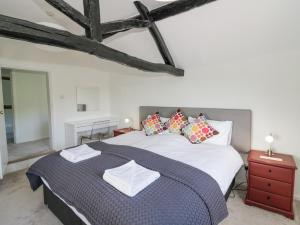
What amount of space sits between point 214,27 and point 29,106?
511cm

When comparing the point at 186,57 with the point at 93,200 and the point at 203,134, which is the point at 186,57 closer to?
the point at 203,134

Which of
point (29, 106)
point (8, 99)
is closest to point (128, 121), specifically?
point (29, 106)

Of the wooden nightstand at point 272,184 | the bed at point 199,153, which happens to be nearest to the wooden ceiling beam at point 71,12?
the bed at point 199,153

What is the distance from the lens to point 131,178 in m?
1.58

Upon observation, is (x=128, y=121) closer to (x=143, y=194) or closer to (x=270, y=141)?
(x=270, y=141)

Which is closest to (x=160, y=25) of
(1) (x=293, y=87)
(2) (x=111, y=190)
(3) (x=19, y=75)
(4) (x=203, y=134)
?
(4) (x=203, y=134)

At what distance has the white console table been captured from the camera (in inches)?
159

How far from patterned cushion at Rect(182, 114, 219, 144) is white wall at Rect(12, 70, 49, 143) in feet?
13.1

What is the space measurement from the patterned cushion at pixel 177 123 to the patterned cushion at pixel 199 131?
0.75ft

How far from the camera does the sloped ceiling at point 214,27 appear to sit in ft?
6.77

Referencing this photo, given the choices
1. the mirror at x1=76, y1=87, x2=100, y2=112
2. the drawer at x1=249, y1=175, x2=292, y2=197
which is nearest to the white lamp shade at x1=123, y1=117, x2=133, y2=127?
the mirror at x1=76, y1=87, x2=100, y2=112

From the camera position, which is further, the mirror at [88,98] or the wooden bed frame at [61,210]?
the mirror at [88,98]

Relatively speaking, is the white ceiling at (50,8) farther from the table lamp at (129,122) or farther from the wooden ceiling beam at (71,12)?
the table lamp at (129,122)

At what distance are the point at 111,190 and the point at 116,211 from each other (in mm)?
238
